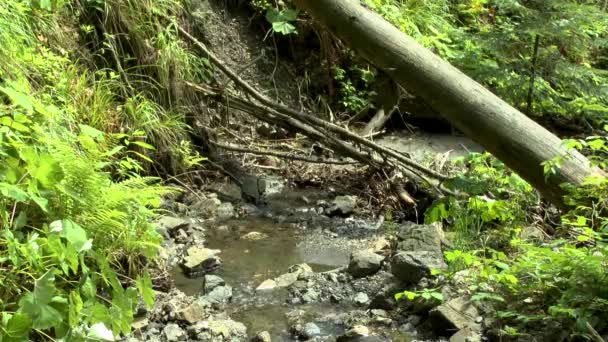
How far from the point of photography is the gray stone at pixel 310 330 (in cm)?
325

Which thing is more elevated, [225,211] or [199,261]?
[199,261]

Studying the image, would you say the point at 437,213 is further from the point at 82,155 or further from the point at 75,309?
the point at 75,309

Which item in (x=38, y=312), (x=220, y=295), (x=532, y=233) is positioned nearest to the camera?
(x=38, y=312)

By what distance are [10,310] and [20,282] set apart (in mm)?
115

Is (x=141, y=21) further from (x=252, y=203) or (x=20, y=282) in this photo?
(x=20, y=282)

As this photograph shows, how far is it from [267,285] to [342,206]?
168cm

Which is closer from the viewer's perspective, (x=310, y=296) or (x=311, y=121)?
(x=310, y=296)

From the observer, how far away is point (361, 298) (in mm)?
3682

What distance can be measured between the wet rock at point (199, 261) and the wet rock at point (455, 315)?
5.43ft

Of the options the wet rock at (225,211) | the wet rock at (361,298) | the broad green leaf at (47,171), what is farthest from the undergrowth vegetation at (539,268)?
the wet rock at (225,211)

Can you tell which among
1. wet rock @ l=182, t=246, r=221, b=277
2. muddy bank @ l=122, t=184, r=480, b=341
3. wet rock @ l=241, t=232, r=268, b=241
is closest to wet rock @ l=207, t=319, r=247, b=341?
muddy bank @ l=122, t=184, r=480, b=341

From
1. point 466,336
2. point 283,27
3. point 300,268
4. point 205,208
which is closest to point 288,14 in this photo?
point 283,27

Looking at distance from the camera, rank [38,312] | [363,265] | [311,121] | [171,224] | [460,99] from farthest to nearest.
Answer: [311,121] → [171,224] → [460,99] → [363,265] → [38,312]

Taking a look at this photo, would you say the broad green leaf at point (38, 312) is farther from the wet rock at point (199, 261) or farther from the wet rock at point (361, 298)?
the wet rock at point (361, 298)
